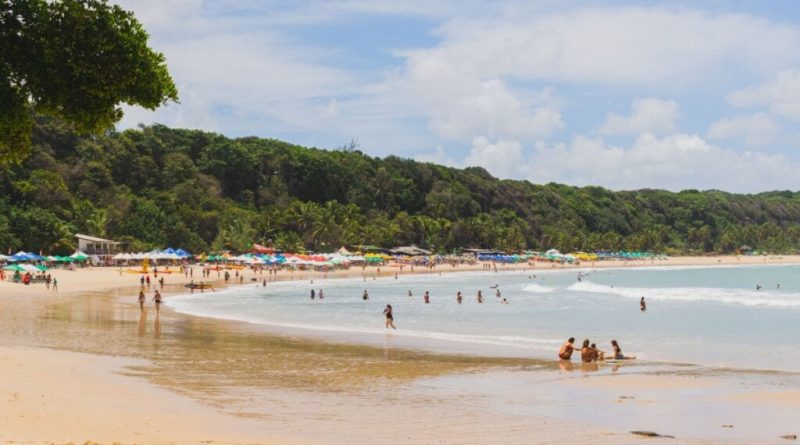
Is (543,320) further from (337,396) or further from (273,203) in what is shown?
(273,203)

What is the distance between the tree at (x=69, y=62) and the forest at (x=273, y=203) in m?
64.9

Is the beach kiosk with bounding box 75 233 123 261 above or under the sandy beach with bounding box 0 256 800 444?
above

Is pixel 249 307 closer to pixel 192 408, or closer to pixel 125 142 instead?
pixel 192 408

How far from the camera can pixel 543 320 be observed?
3684 cm

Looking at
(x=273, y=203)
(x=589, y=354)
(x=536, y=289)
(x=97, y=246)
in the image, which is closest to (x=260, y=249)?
(x=97, y=246)

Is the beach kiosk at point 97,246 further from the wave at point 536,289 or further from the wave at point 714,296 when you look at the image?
the wave at point 714,296

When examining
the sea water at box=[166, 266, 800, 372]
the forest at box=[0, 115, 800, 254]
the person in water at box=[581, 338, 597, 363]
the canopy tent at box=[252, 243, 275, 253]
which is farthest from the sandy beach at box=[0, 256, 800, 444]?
the canopy tent at box=[252, 243, 275, 253]

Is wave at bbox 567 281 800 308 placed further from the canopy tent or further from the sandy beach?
the canopy tent

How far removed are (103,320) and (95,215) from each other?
56.1 meters

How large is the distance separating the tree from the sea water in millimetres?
16442

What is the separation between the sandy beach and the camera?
12266 mm

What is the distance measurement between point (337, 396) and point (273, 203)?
358 feet

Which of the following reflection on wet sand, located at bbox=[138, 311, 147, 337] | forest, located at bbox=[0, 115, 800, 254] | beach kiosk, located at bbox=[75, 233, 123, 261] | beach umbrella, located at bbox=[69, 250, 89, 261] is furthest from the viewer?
forest, located at bbox=[0, 115, 800, 254]

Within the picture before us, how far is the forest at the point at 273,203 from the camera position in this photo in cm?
8394
